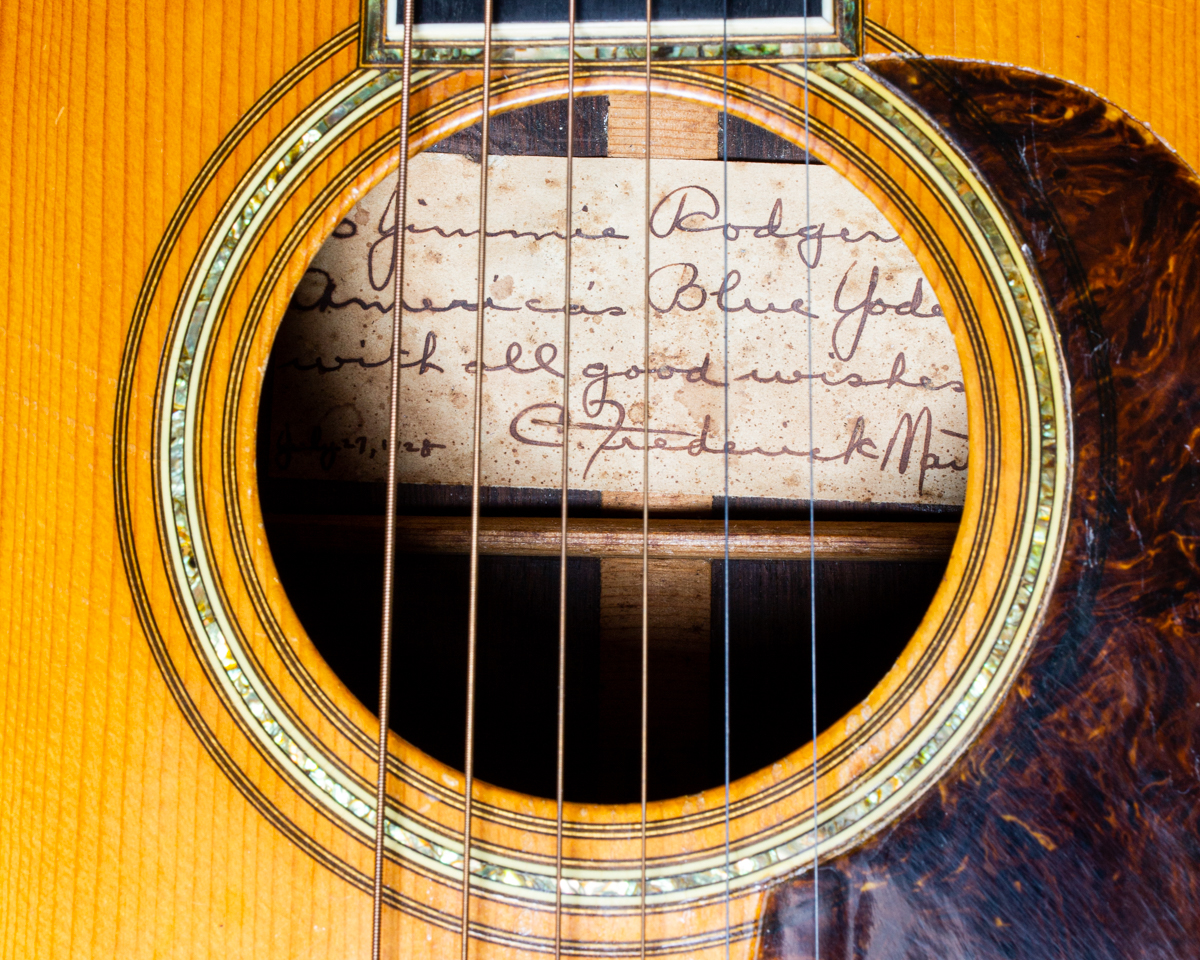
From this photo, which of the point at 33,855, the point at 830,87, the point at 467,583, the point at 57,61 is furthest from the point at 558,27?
the point at 33,855

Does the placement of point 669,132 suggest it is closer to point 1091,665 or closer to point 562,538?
point 562,538

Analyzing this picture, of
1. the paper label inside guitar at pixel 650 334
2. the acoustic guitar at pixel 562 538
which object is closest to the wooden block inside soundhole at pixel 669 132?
the paper label inside guitar at pixel 650 334

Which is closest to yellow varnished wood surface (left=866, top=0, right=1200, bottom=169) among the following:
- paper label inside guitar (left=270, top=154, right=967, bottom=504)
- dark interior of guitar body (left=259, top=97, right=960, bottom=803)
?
paper label inside guitar (left=270, top=154, right=967, bottom=504)

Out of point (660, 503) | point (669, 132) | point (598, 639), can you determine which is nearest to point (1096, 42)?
point (669, 132)

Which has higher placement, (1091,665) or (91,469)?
(91,469)

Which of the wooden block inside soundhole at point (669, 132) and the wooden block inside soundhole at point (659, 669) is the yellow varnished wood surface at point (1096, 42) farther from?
the wooden block inside soundhole at point (659, 669)

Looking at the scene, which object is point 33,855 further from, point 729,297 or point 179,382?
point 729,297
